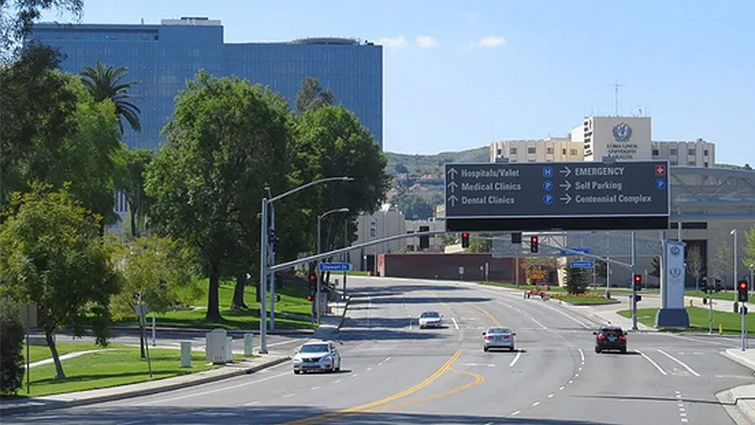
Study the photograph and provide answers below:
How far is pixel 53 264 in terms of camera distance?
148 feet

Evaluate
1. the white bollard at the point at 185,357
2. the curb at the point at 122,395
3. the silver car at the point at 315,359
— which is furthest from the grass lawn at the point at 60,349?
the silver car at the point at 315,359

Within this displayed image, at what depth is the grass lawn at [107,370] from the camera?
42.0m

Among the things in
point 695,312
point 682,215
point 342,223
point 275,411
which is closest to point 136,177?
point 342,223

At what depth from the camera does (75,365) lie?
53375 millimetres

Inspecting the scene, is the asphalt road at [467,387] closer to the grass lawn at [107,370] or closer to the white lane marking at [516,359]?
the white lane marking at [516,359]

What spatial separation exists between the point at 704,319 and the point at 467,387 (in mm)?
59336

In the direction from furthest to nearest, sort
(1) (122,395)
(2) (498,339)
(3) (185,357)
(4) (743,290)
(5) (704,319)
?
(5) (704,319) → (2) (498,339) → (4) (743,290) → (3) (185,357) → (1) (122,395)

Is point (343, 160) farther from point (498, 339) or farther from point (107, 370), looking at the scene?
point (107, 370)

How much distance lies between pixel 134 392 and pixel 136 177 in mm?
107211

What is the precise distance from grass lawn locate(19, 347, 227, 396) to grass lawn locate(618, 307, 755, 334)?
139ft

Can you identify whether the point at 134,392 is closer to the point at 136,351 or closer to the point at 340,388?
the point at 340,388

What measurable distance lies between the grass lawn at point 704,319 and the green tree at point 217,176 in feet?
107

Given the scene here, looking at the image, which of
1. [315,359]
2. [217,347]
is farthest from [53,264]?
[315,359]

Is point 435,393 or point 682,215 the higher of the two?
point 682,215
